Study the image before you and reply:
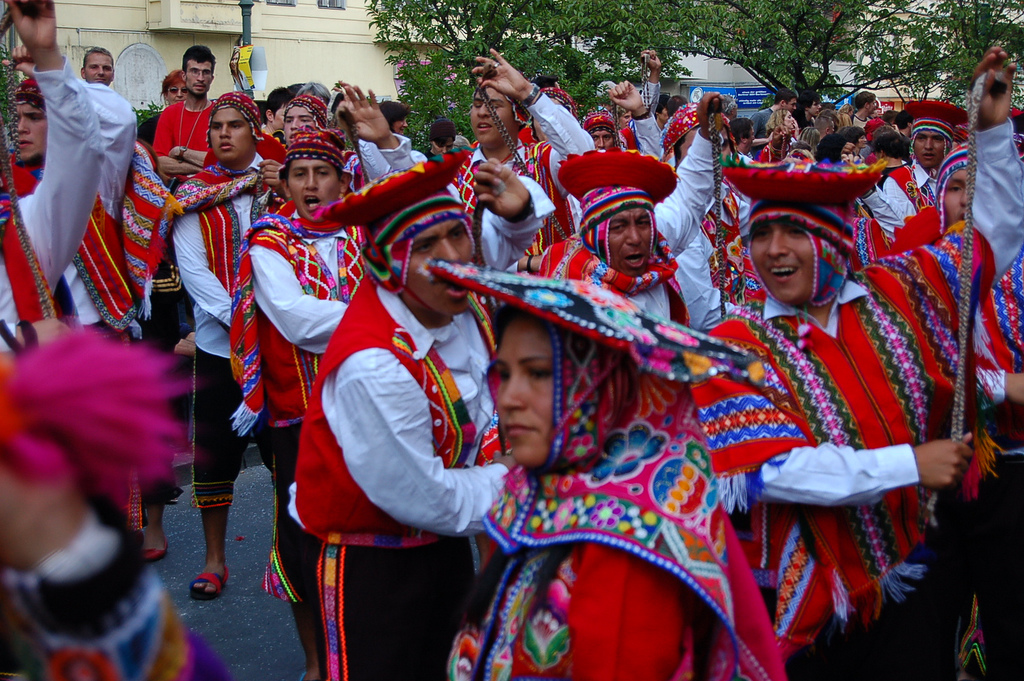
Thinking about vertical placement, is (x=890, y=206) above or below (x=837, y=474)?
below

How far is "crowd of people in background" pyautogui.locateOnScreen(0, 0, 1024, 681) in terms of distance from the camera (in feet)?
4.45

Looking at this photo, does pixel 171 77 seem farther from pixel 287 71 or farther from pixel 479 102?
pixel 287 71

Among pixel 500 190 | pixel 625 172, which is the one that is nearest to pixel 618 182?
pixel 625 172

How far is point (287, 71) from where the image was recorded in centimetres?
2614

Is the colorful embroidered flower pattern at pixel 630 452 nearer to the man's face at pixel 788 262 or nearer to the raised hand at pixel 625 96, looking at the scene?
the man's face at pixel 788 262

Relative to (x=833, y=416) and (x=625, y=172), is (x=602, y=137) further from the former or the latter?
(x=833, y=416)

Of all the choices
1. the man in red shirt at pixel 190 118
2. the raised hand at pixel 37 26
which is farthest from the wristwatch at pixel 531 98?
the man in red shirt at pixel 190 118

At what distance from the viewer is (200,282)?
571cm

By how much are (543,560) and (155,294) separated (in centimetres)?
504

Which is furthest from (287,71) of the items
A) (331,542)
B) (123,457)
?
(123,457)

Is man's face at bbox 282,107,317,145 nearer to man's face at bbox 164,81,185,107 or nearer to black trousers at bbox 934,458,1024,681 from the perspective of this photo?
man's face at bbox 164,81,185,107

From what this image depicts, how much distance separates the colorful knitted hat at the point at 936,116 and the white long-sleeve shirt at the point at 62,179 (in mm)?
5041

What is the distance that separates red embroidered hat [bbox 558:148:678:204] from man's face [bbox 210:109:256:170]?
225cm

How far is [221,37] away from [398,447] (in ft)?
82.3
